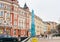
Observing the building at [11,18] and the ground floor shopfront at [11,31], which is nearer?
the ground floor shopfront at [11,31]

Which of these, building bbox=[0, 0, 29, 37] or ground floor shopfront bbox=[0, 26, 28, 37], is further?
building bbox=[0, 0, 29, 37]

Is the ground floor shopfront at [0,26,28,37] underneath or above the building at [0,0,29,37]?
underneath

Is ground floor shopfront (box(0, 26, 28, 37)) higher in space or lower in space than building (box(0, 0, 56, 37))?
lower

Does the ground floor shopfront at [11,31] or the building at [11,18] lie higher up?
the building at [11,18]

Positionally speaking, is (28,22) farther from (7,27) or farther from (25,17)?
(7,27)

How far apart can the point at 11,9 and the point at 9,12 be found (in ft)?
5.63

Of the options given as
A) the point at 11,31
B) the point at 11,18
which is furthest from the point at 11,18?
the point at 11,31

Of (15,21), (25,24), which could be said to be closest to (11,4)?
(15,21)

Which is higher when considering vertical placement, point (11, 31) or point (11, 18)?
point (11, 18)

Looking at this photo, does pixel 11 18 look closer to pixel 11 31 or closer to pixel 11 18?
pixel 11 18

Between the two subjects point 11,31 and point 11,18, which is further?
point 11,18

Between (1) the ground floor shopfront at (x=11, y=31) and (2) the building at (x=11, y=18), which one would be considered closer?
(1) the ground floor shopfront at (x=11, y=31)

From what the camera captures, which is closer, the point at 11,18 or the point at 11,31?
the point at 11,31

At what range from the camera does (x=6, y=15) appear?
66812 mm
